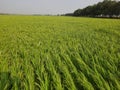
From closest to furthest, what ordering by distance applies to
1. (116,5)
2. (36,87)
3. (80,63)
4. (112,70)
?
(36,87) → (112,70) → (80,63) → (116,5)

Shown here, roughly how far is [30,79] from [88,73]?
2.38 ft

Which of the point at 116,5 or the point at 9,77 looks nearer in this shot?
the point at 9,77

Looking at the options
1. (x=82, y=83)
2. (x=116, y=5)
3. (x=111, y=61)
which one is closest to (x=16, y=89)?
(x=82, y=83)

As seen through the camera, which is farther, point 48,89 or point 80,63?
point 80,63

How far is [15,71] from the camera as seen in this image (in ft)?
9.41

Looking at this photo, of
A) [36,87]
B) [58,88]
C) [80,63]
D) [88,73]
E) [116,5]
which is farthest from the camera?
[116,5]

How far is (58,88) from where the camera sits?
7.29 ft

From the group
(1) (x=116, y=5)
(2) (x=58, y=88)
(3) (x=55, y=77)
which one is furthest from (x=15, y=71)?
(1) (x=116, y=5)

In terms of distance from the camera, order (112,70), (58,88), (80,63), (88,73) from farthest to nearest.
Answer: (80,63), (112,70), (88,73), (58,88)

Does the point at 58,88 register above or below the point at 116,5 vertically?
above

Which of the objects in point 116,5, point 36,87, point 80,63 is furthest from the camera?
point 116,5

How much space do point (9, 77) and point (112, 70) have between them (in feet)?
4.53

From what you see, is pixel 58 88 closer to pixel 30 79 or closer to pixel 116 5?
pixel 30 79

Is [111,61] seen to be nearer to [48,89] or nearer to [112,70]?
[112,70]
